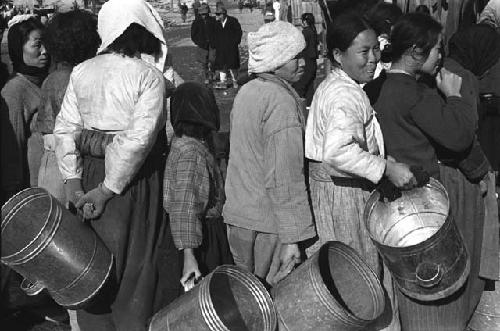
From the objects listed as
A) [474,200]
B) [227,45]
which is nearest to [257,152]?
[474,200]

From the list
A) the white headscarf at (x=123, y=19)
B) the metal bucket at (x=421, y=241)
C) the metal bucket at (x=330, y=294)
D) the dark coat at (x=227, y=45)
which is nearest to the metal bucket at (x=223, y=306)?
the metal bucket at (x=330, y=294)

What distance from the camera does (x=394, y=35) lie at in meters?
3.41

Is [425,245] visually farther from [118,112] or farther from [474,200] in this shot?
[118,112]

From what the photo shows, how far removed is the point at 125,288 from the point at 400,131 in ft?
4.84

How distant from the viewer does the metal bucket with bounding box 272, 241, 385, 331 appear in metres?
3.00

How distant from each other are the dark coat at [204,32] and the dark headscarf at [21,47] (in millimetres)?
11173

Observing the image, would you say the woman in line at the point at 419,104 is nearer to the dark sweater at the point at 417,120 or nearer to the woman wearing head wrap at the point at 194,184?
the dark sweater at the point at 417,120

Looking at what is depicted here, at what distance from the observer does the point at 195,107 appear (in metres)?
3.38

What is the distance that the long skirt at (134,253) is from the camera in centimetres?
332

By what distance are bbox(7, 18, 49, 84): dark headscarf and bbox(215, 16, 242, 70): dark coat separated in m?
10.6

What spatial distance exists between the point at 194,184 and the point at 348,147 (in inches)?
30.5

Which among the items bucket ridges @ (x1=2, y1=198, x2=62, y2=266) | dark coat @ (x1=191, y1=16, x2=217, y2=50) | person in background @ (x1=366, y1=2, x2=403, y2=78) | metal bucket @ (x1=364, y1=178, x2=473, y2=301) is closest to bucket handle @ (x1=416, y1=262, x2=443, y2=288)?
metal bucket @ (x1=364, y1=178, x2=473, y2=301)

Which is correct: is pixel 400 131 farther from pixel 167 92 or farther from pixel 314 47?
pixel 314 47

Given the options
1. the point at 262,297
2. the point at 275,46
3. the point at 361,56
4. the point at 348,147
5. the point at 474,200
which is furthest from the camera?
the point at 474,200
